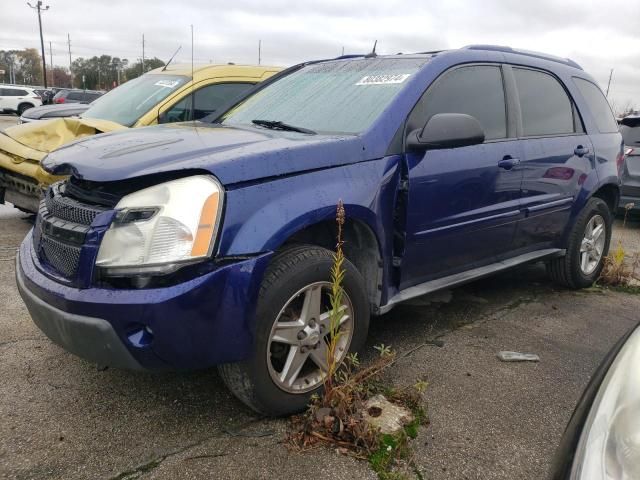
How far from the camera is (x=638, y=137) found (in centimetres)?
766

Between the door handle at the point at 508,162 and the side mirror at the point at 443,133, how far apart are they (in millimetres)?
614

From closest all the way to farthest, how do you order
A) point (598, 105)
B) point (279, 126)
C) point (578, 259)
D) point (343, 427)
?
point (343, 427)
point (279, 126)
point (578, 259)
point (598, 105)

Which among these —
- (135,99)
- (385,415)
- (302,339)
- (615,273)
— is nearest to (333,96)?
(302,339)

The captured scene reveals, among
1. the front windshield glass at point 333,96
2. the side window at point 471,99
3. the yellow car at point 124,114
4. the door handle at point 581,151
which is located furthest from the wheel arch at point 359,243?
the yellow car at point 124,114

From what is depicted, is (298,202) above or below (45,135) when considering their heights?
above

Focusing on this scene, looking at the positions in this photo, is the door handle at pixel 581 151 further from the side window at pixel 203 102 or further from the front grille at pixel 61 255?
the front grille at pixel 61 255

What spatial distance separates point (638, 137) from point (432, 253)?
20.0 feet

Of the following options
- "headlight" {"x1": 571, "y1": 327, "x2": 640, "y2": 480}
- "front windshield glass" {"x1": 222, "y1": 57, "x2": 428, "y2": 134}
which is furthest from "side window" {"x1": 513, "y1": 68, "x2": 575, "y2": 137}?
"headlight" {"x1": 571, "y1": 327, "x2": 640, "y2": 480}

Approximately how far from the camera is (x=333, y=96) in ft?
10.7

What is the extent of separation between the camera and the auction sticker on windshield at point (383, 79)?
309 cm

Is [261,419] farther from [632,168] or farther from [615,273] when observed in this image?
[632,168]

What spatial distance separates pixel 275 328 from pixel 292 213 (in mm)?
491

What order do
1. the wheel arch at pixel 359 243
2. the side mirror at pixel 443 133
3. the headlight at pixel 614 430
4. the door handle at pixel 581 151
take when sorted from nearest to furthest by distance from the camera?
the headlight at pixel 614 430
the wheel arch at pixel 359 243
the side mirror at pixel 443 133
the door handle at pixel 581 151

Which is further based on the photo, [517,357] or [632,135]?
[632,135]
